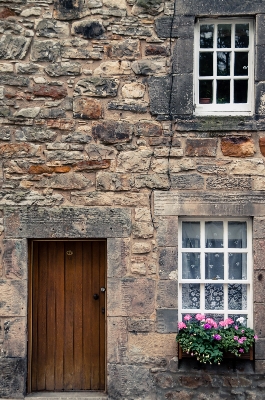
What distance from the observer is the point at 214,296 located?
22.0ft

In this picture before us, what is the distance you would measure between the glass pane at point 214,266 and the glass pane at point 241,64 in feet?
7.38

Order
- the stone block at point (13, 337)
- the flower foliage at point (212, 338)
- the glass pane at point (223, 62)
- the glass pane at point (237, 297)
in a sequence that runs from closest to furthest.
Result: the flower foliage at point (212, 338)
the stone block at point (13, 337)
the glass pane at point (237, 297)
the glass pane at point (223, 62)

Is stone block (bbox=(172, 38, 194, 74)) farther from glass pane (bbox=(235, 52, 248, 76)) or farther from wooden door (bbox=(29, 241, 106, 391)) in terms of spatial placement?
wooden door (bbox=(29, 241, 106, 391))

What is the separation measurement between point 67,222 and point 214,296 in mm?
1991

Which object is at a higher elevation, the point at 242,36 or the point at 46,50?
the point at 242,36

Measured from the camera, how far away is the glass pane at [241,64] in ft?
22.2

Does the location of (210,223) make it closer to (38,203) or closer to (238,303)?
(238,303)

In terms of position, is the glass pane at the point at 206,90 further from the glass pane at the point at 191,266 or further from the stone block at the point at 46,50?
the glass pane at the point at 191,266

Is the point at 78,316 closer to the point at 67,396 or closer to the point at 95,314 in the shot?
the point at 95,314

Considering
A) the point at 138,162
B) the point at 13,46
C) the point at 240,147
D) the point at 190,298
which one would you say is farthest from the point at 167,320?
the point at 13,46

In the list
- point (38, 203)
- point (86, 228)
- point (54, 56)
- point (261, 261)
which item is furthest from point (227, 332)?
point (54, 56)

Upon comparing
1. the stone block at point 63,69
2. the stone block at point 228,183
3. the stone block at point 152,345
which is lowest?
the stone block at point 152,345

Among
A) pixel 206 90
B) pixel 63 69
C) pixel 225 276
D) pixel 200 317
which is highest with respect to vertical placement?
pixel 63 69

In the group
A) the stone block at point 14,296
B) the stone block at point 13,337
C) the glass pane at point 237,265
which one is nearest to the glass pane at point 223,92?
the glass pane at point 237,265
